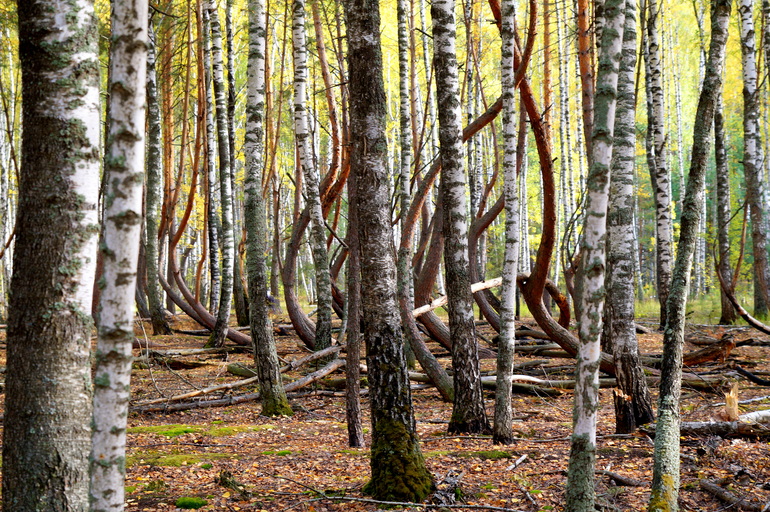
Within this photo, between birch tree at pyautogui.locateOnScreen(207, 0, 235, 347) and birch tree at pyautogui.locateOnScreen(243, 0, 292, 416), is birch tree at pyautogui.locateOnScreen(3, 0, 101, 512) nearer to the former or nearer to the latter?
birch tree at pyautogui.locateOnScreen(243, 0, 292, 416)

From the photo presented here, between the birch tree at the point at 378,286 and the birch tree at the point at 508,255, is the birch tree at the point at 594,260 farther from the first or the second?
the birch tree at the point at 508,255

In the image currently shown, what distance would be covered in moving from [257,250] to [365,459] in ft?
8.64

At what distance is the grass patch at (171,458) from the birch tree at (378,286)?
62.1 inches

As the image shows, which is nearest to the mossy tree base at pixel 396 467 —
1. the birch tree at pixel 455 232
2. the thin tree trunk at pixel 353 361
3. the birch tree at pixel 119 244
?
the thin tree trunk at pixel 353 361

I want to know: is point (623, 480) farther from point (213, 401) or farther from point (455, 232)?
point (213, 401)

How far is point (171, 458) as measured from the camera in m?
4.86

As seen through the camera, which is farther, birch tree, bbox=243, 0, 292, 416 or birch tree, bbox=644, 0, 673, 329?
birch tree, bbox=644, 0, 673, 329

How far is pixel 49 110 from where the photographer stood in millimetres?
2844

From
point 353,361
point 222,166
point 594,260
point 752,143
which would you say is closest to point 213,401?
point 353,361

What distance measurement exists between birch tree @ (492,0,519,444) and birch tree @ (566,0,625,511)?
230cm

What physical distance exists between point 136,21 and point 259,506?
117 inches

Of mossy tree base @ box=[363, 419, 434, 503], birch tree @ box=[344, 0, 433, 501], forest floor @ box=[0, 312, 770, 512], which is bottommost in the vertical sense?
forest floor @ box=[0, 312, 770, 512]

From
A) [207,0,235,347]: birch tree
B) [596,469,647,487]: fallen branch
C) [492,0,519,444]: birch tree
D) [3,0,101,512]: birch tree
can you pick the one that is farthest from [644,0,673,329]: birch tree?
[3,0,101,512]: birch tree

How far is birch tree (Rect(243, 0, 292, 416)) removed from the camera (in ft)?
21.7
